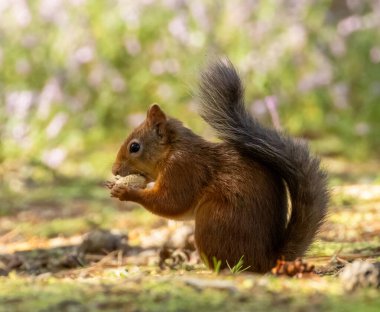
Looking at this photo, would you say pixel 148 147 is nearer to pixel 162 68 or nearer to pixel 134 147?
pixel 134 147

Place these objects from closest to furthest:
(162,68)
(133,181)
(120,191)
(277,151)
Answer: (277,151) < (120,191) < (133,181) < (162,68)

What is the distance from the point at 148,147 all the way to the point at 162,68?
4.89 meters

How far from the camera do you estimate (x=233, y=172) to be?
3.11 m

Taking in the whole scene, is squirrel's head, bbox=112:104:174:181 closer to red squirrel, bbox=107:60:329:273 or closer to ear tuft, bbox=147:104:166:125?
ear tuft, bbox=147:104:166:125

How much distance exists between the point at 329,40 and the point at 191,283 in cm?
644

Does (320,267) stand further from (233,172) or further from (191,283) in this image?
(191,283)

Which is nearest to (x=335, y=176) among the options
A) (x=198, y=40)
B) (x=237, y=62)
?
(x=237, y=62)

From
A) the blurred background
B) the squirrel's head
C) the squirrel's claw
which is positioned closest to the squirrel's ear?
the squirrel's head

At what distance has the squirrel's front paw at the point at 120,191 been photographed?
325cm

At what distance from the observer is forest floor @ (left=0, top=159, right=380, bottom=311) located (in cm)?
222

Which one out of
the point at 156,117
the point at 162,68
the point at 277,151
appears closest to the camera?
the point at 277,151

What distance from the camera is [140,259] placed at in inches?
149

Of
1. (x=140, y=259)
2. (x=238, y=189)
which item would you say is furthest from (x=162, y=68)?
Result: (x=238, y=189)

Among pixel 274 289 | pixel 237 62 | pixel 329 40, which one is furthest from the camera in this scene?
pixel 329 40
